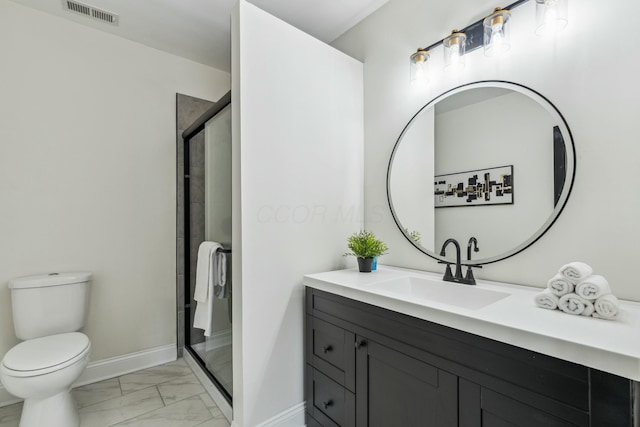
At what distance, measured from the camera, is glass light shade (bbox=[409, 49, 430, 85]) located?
1.67 meters

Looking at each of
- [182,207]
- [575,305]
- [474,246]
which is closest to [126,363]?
[182,207]

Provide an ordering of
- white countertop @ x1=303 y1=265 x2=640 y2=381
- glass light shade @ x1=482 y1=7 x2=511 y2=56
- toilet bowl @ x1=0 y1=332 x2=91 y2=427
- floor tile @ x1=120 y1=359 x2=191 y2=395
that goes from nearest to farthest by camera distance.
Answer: white countertop @ x1=303 y1=265 x2=640 y2=381
glass light shade @ x1=482 y1=7 x2=511 y2=56
toilet bowl @ x1=0 y1=332 x2=91 y2=427
floor tile @ x1=120 y1=359 x2=191 y2=395

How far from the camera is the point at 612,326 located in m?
0.86

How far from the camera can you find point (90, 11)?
2.03m

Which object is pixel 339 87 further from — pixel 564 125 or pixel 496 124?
pixel 564 125

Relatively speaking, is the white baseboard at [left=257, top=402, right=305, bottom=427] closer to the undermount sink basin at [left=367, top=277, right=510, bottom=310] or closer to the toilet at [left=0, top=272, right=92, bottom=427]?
the undermount sink basin at [left=367, top=277, right=510, bottom=310]

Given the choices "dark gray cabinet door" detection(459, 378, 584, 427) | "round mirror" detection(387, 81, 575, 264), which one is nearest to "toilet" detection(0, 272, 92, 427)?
"dark gray cabinet door" detection(459, 378, 584, 427)

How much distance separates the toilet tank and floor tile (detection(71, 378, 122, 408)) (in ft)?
1.51

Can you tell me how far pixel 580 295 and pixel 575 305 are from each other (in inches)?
1.4

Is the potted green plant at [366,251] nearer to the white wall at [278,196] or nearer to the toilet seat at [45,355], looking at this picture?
the white wall at [278,196]

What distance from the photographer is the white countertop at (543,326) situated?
710 mm

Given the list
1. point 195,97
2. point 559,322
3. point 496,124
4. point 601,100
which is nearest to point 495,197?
point 496,124

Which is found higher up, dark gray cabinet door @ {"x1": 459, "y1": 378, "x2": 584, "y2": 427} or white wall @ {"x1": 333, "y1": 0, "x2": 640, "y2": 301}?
white wall @ {"x1": 333, "y1": 0, "x2": 640, "y2": 301}

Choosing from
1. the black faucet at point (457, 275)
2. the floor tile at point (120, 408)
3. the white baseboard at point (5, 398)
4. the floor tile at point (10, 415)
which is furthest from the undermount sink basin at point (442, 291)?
the white baseboard at point (5, 398)
